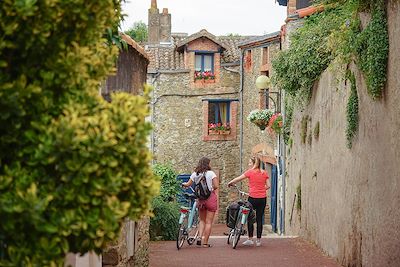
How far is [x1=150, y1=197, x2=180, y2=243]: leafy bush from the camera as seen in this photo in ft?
53.5

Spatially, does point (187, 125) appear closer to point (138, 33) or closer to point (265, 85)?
point (265, 85)

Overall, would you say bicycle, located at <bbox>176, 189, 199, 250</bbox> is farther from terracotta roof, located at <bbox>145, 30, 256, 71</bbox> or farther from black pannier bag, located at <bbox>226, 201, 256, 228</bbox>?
terracotta roof, located at <bbox>145, 30, 256, 71</bbox>

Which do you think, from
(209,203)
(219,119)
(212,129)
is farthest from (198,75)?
(209,203)

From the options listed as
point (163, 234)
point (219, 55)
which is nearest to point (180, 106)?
point (219, 55)

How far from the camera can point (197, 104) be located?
33.7 meters

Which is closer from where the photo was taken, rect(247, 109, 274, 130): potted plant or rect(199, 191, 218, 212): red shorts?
rect(199, 191, 218, 212): red shorts

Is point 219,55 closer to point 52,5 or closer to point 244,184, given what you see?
point 244,184

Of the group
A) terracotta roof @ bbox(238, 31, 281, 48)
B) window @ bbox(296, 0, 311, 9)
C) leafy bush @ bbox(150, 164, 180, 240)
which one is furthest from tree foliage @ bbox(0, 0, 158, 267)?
terracotta roof @ bbox(238, 31, 281, 48)

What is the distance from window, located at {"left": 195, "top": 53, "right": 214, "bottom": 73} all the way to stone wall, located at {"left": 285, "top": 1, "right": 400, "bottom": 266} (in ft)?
50.5

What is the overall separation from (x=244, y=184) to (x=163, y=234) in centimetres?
1639

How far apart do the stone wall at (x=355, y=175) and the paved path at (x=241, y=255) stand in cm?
38

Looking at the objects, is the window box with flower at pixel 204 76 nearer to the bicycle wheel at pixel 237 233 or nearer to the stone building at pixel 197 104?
the stone building at pixel 197 104

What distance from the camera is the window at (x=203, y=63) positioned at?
34062mm

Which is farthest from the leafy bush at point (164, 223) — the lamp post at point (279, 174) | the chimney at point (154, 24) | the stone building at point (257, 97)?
the chimney at point (154, 24)
